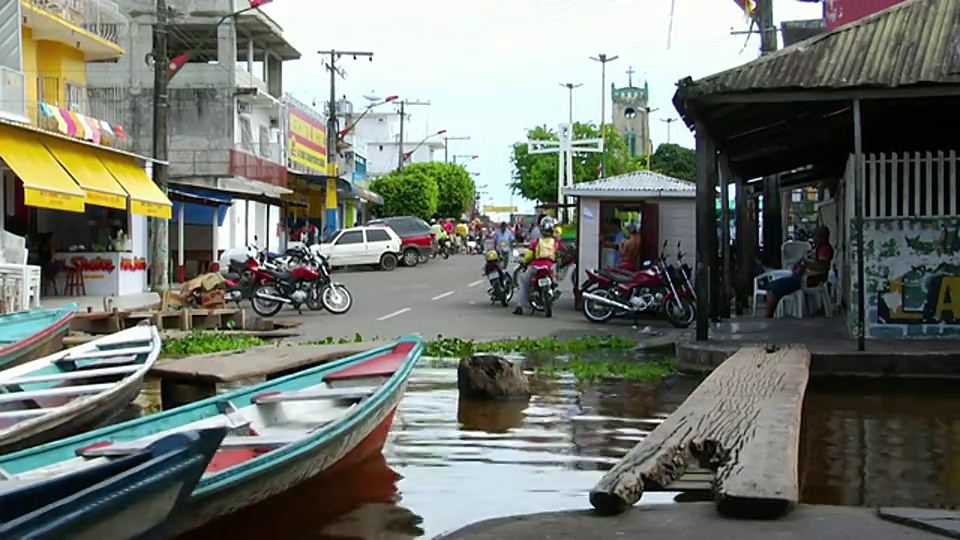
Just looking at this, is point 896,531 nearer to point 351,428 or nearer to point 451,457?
point 351,428

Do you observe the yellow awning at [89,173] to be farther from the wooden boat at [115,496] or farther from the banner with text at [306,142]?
the banner with text at [306,142]

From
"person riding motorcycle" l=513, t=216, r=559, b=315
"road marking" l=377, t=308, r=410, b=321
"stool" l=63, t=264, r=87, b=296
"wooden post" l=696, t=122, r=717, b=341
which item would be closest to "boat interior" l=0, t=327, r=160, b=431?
"wooden post" l=696, t=122, r=717, b=341

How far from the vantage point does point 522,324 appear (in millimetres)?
19109

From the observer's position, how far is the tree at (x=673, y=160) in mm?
95438

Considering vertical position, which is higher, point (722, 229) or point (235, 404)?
point (722, 229)

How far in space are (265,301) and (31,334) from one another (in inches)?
359

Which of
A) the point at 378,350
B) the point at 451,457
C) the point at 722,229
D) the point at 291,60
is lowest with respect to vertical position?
the point at 451,457

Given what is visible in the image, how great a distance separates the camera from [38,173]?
2064cm

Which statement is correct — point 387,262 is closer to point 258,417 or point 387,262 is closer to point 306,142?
point 306,142

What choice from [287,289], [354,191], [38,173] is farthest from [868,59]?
[354,191]

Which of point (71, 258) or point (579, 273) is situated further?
point (71, 258)

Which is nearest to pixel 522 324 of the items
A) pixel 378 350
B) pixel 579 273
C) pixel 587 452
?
pixel 579 273

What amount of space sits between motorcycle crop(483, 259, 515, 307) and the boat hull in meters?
14.0

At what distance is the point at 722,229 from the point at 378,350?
9.41 metres
